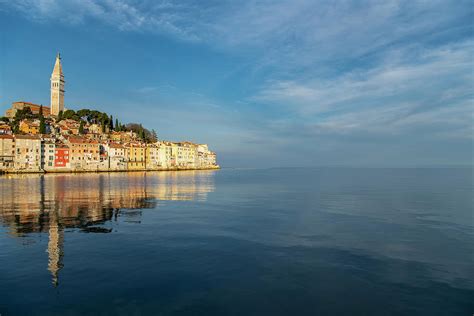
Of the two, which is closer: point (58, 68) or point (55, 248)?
point (55, 248)

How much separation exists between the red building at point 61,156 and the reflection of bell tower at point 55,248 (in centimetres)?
10173

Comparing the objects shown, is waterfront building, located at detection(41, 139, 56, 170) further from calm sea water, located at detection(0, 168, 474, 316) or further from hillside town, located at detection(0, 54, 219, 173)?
calm sea water, located at detection(0, 168, 474, 316)

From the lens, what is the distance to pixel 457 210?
25.4 m

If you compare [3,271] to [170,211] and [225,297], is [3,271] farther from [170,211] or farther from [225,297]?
[170,211]

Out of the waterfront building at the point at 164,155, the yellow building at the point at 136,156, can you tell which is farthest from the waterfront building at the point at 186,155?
the yellow building at the point at 136,156

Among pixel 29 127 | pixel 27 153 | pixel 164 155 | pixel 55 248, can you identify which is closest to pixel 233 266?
pixel 55 248

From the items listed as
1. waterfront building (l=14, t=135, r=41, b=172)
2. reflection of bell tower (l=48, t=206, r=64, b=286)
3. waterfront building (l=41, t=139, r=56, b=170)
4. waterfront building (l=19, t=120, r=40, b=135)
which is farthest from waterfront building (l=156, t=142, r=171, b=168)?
reflection of bell tower (l=48, t=206, r=64, b=286)

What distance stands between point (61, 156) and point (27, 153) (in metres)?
9.72


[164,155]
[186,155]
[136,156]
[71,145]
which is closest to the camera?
[71,145]

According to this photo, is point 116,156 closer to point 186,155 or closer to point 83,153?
point 83,153

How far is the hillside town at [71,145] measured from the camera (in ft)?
337

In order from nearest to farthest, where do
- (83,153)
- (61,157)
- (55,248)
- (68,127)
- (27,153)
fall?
(55,248) → (27,153) → (61,157) → (83,153) → (68,127)

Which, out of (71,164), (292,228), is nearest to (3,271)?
(292,228)

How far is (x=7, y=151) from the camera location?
3981 inches
